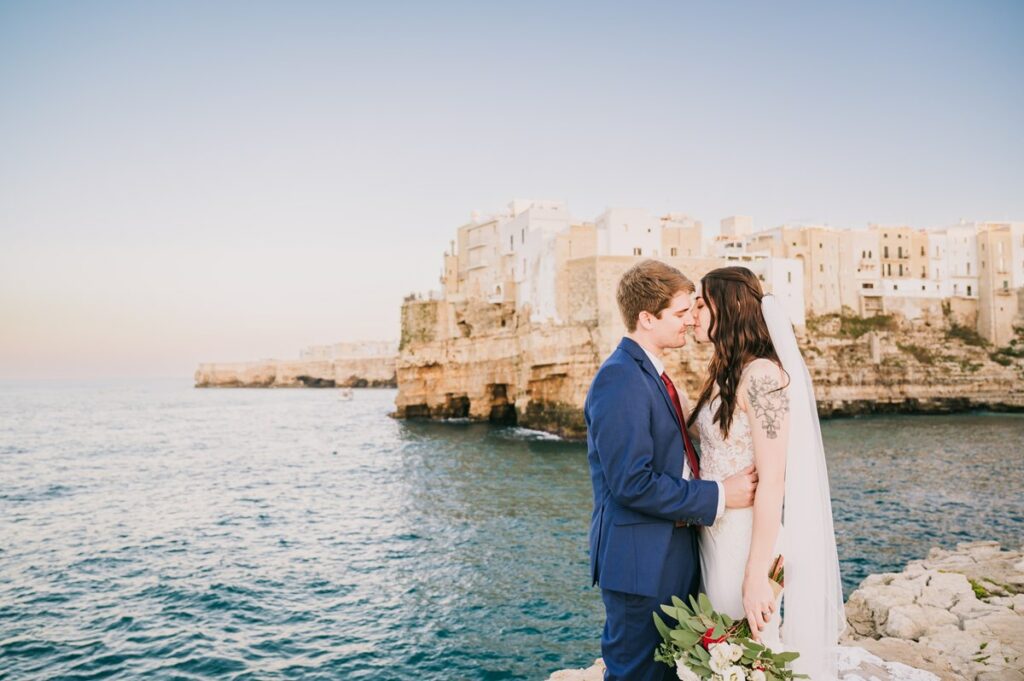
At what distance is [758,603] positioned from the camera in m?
2.92

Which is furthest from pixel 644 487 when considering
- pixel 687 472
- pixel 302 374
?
pixel 302 374

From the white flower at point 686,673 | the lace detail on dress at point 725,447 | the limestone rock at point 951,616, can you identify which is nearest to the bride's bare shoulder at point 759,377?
the lace detail on dress at point 725,447

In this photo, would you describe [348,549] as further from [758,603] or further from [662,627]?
[758,603]

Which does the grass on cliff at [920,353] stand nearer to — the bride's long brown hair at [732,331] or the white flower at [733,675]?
the bride's long brown hair at [732,331]

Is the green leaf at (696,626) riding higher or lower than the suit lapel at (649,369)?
lower

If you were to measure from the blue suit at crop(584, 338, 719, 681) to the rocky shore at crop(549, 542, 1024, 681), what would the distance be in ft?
7.44

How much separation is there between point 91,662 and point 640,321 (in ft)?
33.8

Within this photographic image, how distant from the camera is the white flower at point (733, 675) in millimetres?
2689

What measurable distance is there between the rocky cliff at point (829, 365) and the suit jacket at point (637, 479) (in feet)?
109

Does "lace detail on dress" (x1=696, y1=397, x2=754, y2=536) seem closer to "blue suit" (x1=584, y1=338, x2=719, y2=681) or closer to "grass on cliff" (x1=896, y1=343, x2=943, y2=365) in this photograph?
"blue suit" (x1=584, y1=338, x2=719, y2=681)

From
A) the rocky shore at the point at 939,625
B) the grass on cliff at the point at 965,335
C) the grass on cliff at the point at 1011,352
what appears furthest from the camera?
the grass on cliff at the point at 965,335

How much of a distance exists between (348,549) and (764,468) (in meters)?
13.7

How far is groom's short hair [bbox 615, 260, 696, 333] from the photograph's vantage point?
10.3 feet

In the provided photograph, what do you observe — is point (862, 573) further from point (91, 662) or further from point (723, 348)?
point (91, 662)
